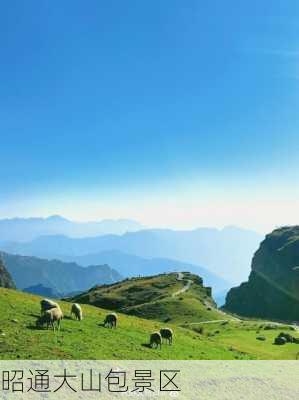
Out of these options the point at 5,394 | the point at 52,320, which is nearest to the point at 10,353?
the point at 5,394

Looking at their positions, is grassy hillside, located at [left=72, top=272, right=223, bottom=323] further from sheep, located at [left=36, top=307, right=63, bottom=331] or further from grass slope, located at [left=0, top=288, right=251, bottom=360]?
sheep, located at [left=36, top=307, right=63, bottom=331]

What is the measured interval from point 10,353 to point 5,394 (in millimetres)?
6567

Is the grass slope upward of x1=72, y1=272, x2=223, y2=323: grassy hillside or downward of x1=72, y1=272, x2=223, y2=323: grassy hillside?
downward

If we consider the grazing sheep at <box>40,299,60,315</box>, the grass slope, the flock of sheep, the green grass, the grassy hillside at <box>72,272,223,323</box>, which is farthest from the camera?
the grassy hillside at <box>72,272,223,323</box>

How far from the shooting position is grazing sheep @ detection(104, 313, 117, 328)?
58531 mm

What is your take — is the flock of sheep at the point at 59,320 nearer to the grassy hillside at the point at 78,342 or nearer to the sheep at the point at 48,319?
the sheep at the point at 48,319

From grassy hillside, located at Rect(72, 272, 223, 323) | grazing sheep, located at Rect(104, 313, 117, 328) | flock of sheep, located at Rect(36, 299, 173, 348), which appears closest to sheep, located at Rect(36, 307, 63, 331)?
flock of sheep, located at Rect(36, 299, 173, 348)

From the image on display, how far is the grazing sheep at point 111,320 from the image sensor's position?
192 ft

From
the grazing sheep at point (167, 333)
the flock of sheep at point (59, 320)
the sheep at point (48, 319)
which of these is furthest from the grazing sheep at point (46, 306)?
the grazing sheep at point (167, 333)

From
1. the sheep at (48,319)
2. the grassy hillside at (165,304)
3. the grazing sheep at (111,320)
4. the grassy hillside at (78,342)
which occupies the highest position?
the grassy hillside at (165,304)

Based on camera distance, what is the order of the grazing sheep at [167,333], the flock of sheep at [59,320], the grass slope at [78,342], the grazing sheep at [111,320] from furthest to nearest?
the grazing sheep at [111,320]
the grazing sheep at [167,333]
the flock of sheep at [59,320]
the grass slope at [78,342]

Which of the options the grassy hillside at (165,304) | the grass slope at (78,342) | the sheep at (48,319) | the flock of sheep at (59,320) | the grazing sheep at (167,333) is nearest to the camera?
the grass slope at (78,342)

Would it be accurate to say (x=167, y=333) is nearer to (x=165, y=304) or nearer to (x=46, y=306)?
(x=46, y=306)

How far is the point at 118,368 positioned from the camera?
3916cm
